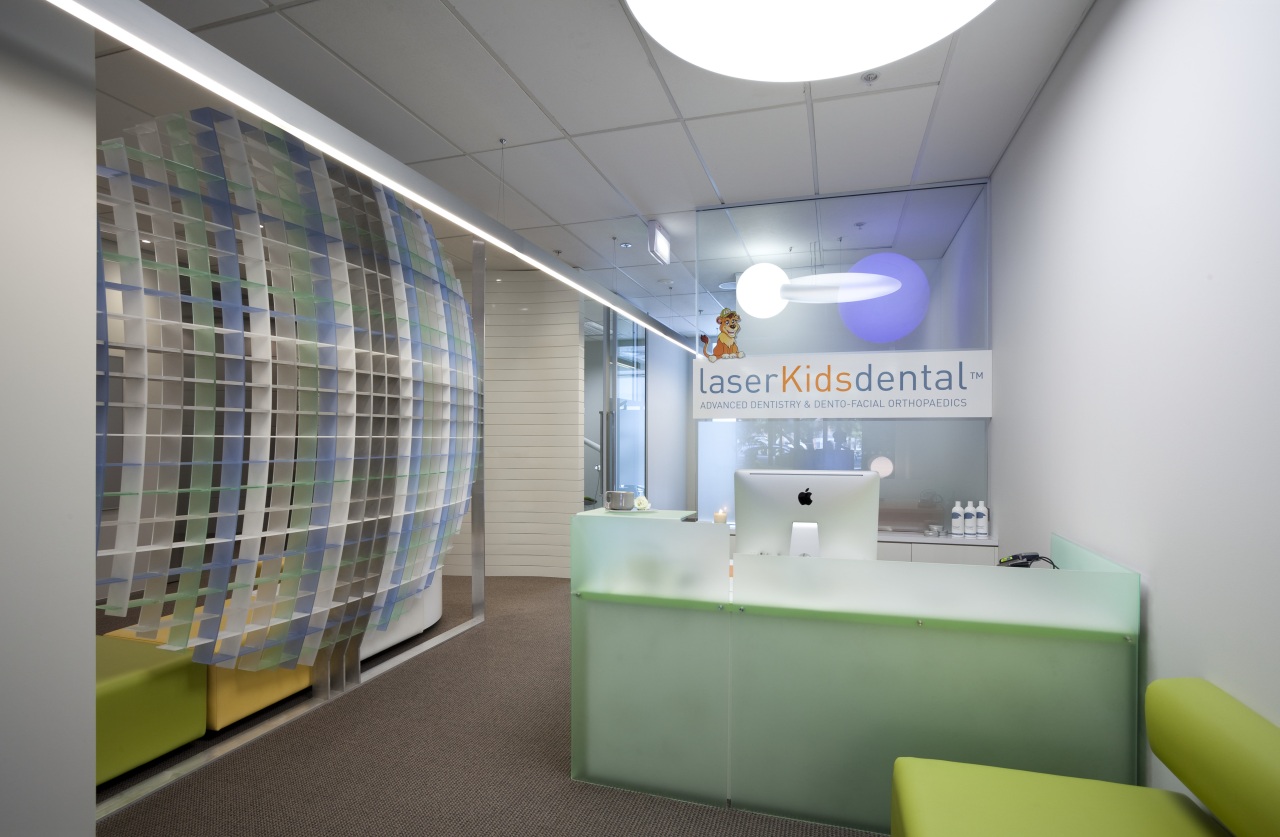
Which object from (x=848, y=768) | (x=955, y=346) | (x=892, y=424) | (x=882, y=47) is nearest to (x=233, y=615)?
(x=848, y=768)

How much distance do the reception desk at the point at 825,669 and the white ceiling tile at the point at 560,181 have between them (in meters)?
2.45

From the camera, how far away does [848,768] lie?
241 cm

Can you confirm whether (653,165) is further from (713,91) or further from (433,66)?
(433,66)

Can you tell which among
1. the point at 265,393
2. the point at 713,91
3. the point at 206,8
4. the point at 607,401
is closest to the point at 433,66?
the point at 206,8

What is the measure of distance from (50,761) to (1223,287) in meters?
3.76

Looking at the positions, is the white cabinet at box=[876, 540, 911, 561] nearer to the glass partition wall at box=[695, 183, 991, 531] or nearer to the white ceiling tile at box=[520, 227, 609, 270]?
the glass partition wall at box=[695, 183, 991, 531]

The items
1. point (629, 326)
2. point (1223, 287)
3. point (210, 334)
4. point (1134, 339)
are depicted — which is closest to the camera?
point (1223, 287)

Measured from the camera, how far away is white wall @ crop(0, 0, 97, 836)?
1912 millimetres

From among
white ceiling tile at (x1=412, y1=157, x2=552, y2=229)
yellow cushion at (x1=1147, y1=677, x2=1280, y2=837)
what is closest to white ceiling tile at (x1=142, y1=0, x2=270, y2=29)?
white ceiling tile at (x1=412, y1=157, x2=552, y2=229)

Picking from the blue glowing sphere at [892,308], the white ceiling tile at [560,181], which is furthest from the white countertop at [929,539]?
the white ceiling tile at [560,181]

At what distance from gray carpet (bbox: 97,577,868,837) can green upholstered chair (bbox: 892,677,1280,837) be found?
2.52ft

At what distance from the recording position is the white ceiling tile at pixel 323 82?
2.86m

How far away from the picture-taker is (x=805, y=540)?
9.49 ft

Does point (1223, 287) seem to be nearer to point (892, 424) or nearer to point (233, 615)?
point (892, 424)
